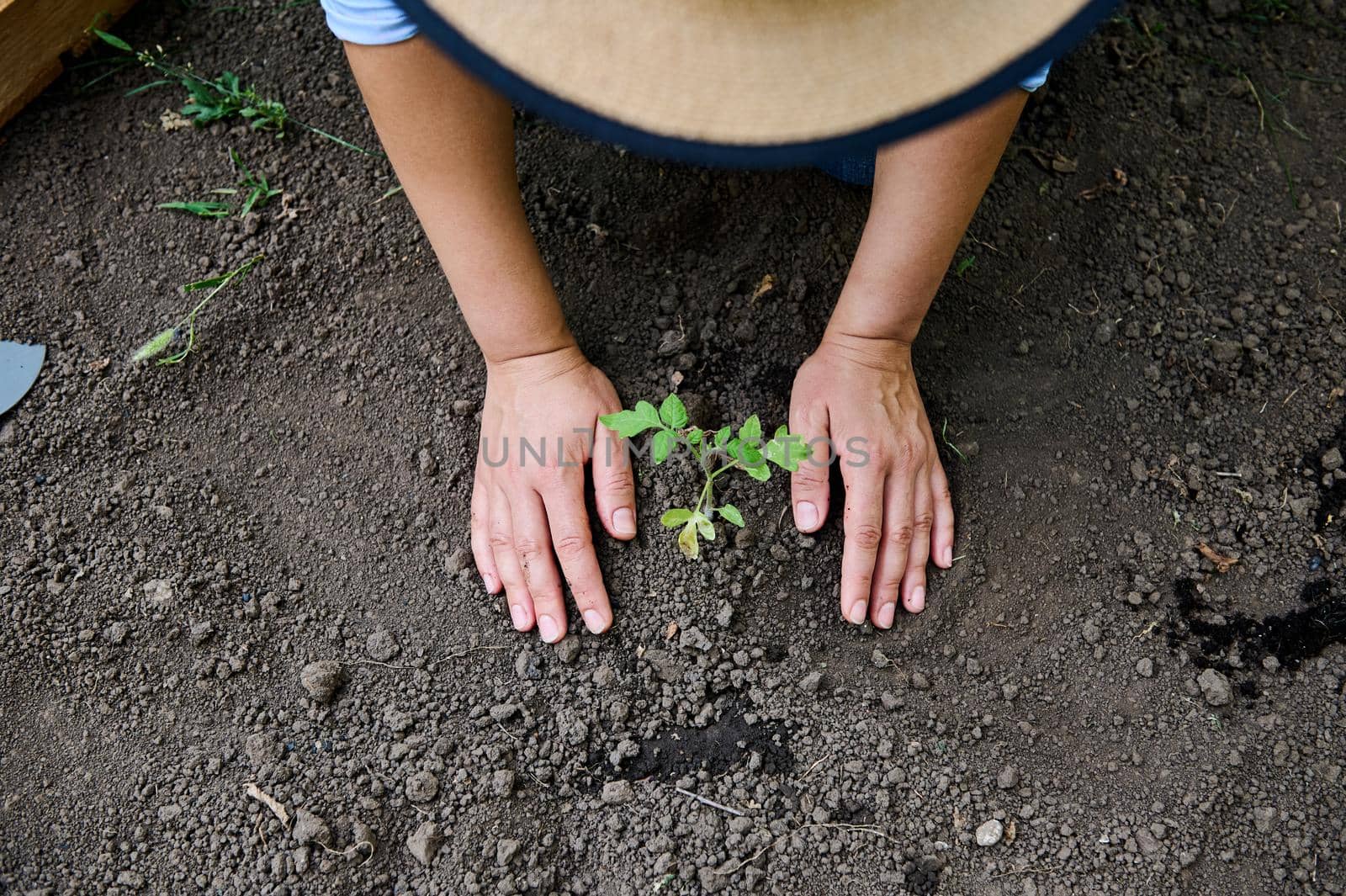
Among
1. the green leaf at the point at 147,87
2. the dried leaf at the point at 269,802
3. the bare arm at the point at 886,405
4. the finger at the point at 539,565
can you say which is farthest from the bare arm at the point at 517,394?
the green leaf at the point at 147,87

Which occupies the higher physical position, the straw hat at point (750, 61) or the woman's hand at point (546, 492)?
the straw hat at point (750, 61)

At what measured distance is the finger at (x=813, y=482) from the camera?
1.77 metres

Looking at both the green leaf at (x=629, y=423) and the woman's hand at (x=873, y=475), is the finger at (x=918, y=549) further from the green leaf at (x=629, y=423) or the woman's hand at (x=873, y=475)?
the green leaf at (x=629, y=423)

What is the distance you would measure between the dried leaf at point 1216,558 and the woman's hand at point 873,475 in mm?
481

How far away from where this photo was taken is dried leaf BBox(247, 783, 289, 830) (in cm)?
162

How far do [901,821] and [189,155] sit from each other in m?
2.02

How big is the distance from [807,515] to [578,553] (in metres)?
0.43

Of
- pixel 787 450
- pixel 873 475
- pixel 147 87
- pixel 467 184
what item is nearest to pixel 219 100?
pixel 147 87

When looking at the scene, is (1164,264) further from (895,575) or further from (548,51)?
(548,51)

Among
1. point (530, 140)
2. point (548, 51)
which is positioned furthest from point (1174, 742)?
point (530, 140)

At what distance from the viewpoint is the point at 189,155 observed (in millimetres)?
2119

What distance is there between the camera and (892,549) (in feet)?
5.82

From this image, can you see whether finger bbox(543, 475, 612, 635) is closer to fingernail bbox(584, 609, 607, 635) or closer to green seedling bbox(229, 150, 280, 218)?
fingernail bbox(584, 609, 607, 635)

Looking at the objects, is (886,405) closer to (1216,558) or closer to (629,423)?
(629,423)
